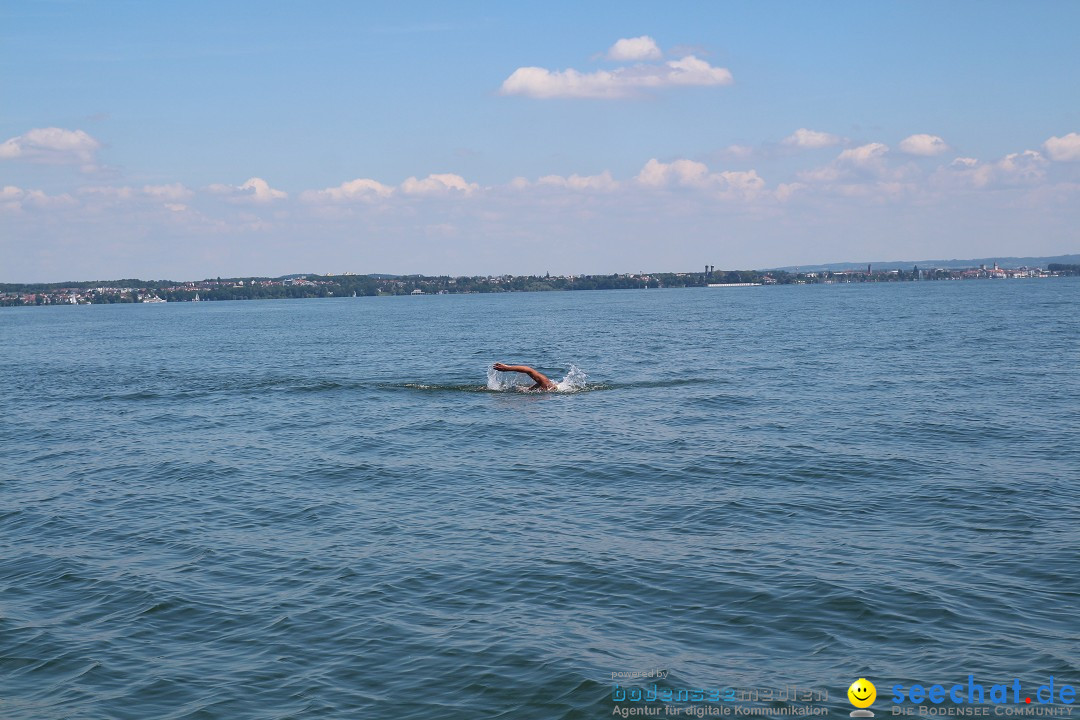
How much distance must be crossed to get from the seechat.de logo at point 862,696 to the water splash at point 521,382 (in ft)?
95.8

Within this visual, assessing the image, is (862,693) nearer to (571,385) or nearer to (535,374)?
(535,374)

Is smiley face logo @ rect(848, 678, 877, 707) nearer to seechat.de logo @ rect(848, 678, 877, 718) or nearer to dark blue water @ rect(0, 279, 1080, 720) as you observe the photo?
seechat.de logo @ rect(848, 678, 877, 718)

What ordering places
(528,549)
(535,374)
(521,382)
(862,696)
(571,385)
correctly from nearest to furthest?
1. (862,696)
2. (528,549)
3. (535,374)
4. (571,385)
5. (521,382)

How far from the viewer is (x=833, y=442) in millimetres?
28594

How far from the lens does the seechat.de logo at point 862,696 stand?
38.1ft

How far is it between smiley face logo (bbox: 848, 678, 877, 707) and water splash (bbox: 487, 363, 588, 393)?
29160mm

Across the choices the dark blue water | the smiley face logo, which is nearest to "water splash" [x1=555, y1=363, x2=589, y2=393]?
the dark blue water

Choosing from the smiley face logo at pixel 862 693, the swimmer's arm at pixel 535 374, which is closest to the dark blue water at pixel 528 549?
the smiley face logo at pixel 862 693

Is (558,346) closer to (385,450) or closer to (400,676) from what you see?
(385,450)

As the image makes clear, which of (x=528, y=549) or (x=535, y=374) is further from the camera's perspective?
(x=535, y=374)

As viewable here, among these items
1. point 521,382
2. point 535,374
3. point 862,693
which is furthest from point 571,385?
point 862,693

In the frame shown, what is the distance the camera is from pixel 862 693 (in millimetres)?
12008

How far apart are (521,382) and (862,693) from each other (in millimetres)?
34656

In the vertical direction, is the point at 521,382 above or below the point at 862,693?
above
